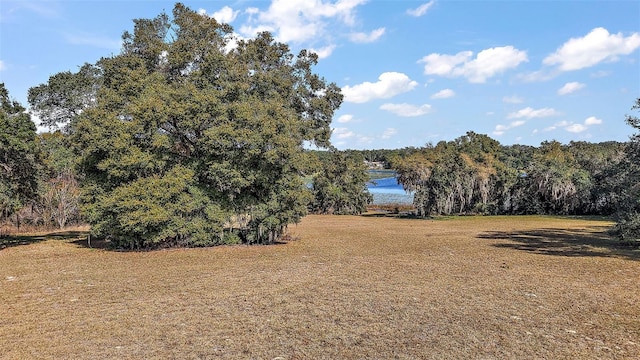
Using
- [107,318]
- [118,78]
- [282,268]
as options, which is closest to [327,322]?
[107,318]

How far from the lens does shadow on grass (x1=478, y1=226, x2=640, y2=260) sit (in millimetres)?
16312

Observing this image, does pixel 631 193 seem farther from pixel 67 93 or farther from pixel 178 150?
pixel 67 93

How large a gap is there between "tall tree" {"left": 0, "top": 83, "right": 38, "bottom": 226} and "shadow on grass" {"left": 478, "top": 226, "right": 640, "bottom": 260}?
65.3 feet

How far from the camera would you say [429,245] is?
1888cm

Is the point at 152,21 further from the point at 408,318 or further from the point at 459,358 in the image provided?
the point at 459,358

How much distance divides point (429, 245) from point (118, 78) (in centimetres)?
1610

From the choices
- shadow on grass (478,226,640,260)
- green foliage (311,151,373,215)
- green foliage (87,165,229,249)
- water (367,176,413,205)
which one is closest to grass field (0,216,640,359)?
shadow on grass (478,226,640,260)

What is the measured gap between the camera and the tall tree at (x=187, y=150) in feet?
54.0

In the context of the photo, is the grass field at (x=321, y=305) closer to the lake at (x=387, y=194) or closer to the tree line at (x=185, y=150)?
the tree line at (x=185, y=150)

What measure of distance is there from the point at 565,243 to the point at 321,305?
15.6 m

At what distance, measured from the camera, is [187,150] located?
62.1 ft

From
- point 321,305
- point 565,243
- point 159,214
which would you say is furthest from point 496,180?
point 321,305

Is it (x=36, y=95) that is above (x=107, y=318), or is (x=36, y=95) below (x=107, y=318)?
above

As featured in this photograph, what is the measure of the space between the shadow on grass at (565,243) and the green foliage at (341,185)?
893 inches
